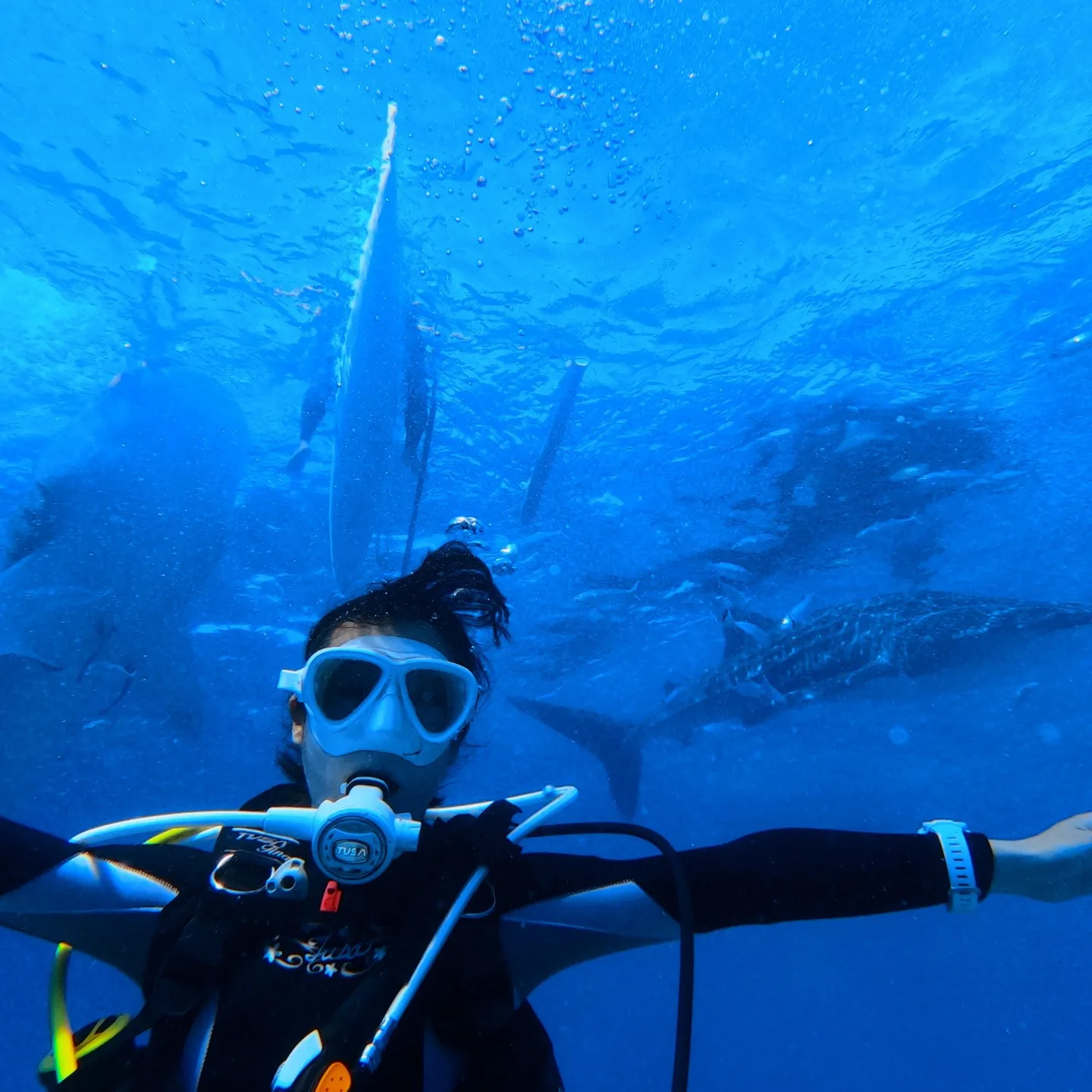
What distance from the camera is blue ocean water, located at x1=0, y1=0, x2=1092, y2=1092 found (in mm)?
8164

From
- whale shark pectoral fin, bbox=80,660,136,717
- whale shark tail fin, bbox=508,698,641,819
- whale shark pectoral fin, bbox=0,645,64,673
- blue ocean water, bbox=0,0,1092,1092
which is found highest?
blue ocean water, bbox=0,0,1092,1092

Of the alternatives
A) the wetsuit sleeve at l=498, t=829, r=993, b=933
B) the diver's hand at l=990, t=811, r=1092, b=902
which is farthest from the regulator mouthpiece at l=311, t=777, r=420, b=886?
the diver's hand at l=990, t=811, r=1092, b=902

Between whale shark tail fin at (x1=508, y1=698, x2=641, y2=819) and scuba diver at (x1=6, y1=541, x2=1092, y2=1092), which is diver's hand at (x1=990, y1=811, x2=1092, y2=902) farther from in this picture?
whale shark tail fin at (x1=508, y1=698, x2=641, y2=819)

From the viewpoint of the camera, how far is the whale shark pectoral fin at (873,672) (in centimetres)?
1549

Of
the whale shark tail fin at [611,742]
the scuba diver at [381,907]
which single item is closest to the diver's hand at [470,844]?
the scuba diver at [381,907]

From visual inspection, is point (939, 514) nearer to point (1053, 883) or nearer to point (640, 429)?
point (640, 429)

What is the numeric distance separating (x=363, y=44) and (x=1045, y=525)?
1901 cm

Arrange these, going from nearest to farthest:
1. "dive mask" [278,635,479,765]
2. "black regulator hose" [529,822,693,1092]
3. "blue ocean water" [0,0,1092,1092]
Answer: "black regulator hose" [529,822,693,1092], "dive mask" [278,635,479,765], "blue ocean water" [0,0,1092,1092]

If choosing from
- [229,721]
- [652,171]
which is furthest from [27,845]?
[229,721]

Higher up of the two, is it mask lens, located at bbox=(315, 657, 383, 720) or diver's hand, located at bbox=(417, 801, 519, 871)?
mask lens, located at bbox=(315, 657, 383, 720)

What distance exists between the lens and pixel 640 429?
1370 cm

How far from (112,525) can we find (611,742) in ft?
46.2

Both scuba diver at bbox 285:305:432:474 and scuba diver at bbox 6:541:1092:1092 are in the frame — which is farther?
scuba diver at bbox 285:305:432:474

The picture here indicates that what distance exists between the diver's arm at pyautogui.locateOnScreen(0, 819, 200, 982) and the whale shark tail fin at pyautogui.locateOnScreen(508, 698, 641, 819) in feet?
54.7
